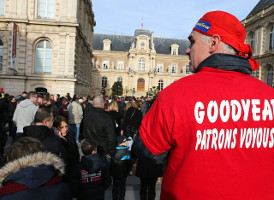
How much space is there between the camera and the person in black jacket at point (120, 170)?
4.16m

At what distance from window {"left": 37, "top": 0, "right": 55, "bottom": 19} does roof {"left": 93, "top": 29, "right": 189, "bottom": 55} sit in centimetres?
3538

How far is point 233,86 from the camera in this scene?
44.2 inches

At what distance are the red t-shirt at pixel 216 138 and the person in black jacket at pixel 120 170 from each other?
317 centimetres

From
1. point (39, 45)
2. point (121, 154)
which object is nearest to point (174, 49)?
point (39, 45)

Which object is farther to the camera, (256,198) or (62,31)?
(62,31)

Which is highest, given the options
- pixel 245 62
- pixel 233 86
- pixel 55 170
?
pixel 245 62

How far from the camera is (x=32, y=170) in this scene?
1.65 metres

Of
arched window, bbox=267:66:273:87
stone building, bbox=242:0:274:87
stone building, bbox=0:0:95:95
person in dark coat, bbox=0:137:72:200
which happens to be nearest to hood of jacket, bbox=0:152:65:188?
person in dark coat, bbox=0:137:72:200

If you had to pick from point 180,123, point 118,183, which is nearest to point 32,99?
point 118,183

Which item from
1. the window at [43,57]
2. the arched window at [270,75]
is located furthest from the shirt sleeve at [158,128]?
the arched window at [270,75]

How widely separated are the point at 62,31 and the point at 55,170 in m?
17.2

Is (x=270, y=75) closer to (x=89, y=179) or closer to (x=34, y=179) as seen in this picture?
(x=89, y=179)

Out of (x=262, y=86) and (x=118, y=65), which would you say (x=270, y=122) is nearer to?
(x=262, y=86)

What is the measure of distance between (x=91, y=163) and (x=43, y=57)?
1634 cm
